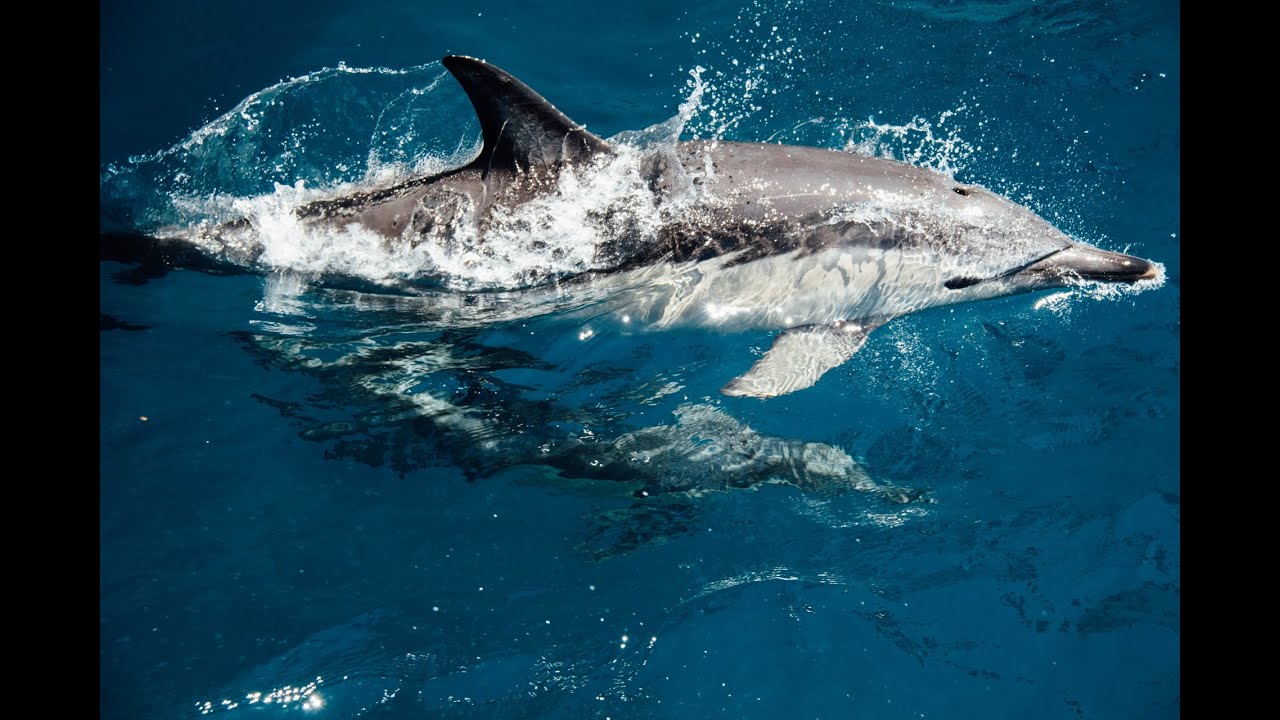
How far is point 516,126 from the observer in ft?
15.2

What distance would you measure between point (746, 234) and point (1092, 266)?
2.38m

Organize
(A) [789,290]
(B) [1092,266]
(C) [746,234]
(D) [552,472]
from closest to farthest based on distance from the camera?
(C) [746,234], (B) [1092,266], (A) [789,290], (D) [552,472]

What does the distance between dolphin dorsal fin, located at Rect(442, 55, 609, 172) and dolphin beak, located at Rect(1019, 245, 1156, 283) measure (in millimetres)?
3129

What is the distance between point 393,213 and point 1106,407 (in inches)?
235

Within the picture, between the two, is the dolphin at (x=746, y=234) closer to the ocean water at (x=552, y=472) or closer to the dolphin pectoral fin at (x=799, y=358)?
the dolphin pectoral fin at (x=799, y=358)

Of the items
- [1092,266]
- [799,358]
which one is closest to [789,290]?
[799,358]

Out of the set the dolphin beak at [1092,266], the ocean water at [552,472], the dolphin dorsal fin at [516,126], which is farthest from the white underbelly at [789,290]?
the dolphin dorsal fin at [516,126]

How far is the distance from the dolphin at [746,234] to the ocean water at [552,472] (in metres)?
0.23

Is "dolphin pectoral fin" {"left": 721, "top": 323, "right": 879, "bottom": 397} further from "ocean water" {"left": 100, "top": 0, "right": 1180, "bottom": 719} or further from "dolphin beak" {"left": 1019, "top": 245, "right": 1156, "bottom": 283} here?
"dolphin beak" {"left": 1019, "top": 245, "right": 1156, "bottom": 283}

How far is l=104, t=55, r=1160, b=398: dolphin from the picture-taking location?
4.72m

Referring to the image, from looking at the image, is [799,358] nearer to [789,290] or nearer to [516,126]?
[789,290]
